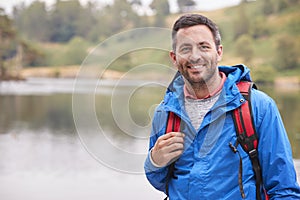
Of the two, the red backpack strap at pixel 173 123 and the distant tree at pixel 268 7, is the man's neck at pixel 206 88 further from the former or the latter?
the distant tree at pixel 268 7

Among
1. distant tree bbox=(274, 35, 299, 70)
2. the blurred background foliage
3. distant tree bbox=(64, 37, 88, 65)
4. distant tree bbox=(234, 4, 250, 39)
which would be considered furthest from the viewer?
distant tree bbox=(234, 4, 250, 39)

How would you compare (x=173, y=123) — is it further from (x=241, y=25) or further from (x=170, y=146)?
(x=241, y=25)

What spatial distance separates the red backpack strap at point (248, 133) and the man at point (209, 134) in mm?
16

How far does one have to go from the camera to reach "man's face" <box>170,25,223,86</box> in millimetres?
1718

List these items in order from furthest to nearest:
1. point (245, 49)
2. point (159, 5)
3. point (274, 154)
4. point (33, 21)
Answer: point (33, 21) → point (245, 49) → point (159, 5) → point (274, 154)

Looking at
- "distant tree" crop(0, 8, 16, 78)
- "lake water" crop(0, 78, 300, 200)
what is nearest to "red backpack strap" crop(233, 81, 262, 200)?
"lake water" crop(0, 78, 300, 200)

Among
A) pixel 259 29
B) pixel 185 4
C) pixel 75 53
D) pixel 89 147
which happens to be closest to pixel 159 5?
pixel 185 4

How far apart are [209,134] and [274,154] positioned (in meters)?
0.24

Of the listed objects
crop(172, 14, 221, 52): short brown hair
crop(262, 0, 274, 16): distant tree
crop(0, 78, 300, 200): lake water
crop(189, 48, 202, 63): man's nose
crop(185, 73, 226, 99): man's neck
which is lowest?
crop(0, 78, 300, 200): lake water

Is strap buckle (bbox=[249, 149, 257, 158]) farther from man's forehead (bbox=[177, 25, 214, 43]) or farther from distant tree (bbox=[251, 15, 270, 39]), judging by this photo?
distant tree (bbox=[251, 15, 270, 39])

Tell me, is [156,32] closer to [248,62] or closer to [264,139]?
[264,139]

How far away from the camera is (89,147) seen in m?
2.09

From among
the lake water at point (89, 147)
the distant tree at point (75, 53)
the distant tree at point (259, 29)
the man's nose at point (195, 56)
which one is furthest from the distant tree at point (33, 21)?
the man's nose at point (195, 56)

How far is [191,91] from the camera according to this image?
70.1 inches
